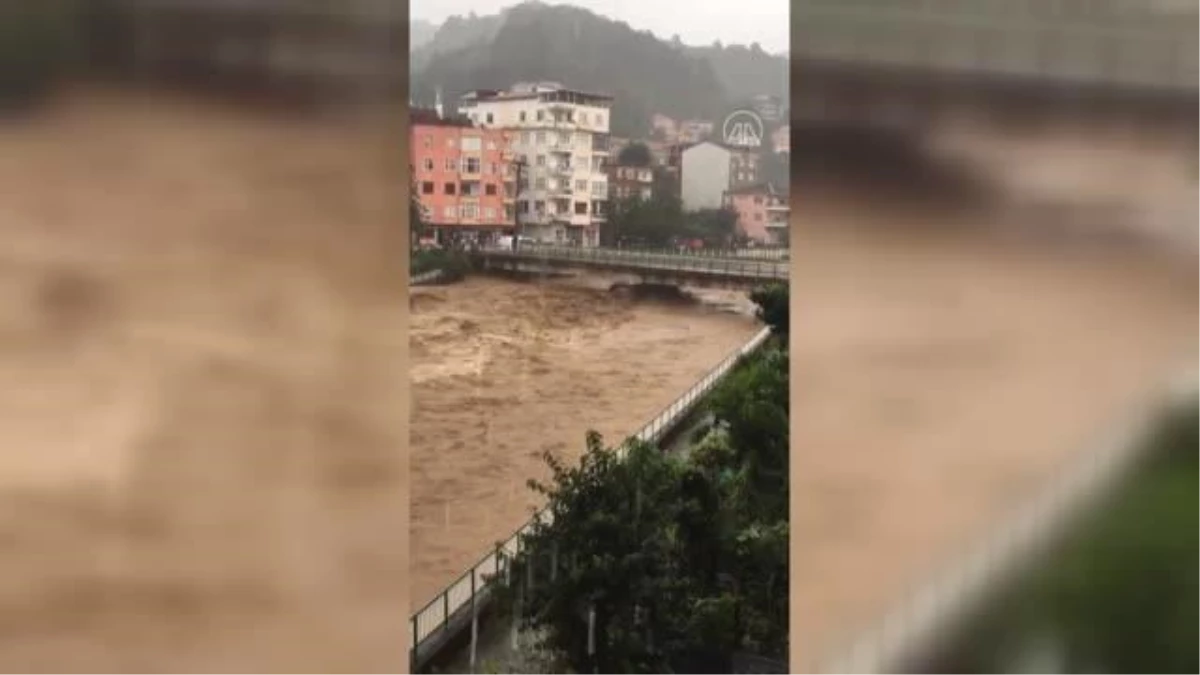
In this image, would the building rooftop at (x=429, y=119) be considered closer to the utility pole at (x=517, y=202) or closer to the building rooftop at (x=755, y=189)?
the utility pole at (x=517, y=202)

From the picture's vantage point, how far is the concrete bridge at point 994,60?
209 cm

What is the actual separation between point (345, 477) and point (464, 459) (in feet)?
0.79

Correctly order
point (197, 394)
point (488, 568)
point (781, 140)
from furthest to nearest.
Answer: point (488, 568)
point (781, 140)
point (197, 394)

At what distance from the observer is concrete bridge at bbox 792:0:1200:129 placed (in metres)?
2.09

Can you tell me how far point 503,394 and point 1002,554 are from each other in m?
0.99

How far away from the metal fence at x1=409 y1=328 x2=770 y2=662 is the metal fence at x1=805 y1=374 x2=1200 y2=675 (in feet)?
1.87

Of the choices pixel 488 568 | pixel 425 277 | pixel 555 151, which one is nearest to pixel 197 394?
pixel 425 277

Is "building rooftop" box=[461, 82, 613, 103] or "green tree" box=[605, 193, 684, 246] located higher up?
"building rooftop" box=[461, 82, 613, 103]

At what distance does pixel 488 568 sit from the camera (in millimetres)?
2516

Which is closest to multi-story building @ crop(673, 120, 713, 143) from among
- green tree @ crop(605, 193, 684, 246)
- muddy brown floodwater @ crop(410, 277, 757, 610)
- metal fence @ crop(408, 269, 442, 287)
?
green tree @ crop(605, 193, 684, 246)

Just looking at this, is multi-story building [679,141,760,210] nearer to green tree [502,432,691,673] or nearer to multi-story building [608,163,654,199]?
multi-story building [608,163,654,199]

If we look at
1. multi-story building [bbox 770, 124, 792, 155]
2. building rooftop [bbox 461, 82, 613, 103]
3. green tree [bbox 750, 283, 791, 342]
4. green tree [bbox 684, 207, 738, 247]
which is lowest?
green tree [bbox 750, 283, 791, 342]

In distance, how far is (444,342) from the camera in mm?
2506

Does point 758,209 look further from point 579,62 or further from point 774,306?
point 579,62
